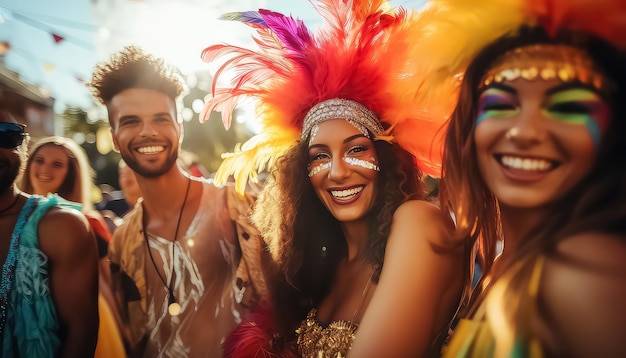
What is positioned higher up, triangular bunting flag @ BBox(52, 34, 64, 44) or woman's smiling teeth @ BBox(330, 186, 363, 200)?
triangular bunting flag @ BBox(52, 34, 64, 44)

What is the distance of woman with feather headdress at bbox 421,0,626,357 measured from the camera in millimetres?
1050

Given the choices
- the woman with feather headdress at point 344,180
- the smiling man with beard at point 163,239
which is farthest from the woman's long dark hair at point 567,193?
the smiling man with beard at point 163,239

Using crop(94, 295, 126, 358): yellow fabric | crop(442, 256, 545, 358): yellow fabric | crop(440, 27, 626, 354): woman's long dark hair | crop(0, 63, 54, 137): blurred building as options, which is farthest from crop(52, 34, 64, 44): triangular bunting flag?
crop(442, 256, 545, 358): yellow fabric

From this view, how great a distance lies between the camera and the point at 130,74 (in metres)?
2.26

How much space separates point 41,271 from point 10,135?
64cm

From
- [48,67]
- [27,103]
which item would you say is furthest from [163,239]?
[48,67]

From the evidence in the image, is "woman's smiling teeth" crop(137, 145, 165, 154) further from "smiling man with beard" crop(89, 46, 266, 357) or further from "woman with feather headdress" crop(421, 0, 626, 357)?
"woman with feather headdress" crop(421, 0, 626, 357)

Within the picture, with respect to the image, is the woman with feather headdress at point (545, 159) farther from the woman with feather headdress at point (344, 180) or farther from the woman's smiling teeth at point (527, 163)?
the woman with feather headdress at point (344, 180)

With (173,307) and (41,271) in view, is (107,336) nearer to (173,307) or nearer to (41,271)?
(173,307)

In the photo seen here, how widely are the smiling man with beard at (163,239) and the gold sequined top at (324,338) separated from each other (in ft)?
1.94

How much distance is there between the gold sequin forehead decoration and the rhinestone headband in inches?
20.4

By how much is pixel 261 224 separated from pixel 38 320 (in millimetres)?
1076

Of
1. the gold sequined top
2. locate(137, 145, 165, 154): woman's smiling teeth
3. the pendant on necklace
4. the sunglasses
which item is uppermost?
the sunglasses

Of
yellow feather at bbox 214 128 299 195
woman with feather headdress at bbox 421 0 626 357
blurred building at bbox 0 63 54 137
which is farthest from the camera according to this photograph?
blurred building at bbox 0 63 54 137
